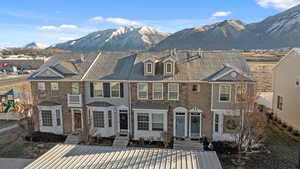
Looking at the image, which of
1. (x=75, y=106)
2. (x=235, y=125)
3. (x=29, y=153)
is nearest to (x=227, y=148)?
(x=235, y=125)

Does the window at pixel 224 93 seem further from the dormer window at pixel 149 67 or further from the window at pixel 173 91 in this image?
the dormer window at pixel 149 67

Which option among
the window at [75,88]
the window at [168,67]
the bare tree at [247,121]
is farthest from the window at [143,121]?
the bare tree at [247,121]

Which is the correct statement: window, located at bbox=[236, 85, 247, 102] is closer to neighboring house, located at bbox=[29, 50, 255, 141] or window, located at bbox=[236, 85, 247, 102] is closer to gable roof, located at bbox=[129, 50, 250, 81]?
neighboring house, located at bbox=[29, 50, 255, 141]

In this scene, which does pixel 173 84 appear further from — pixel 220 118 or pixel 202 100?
pixel 220 118

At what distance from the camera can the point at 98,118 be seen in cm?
1816

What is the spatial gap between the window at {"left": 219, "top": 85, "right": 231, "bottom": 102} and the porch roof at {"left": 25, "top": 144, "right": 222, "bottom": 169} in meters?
6.35

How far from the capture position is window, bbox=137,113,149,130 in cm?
1762

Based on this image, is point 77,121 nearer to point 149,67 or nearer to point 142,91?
point 142,91

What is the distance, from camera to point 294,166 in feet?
44.8

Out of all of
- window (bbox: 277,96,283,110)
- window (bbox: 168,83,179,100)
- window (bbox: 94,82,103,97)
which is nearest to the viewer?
window (bbox: 168,83,179,100)

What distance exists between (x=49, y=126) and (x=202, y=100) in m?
14.2

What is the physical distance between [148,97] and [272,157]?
10.5 metres

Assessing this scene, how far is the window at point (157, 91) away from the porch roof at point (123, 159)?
20.8 feet

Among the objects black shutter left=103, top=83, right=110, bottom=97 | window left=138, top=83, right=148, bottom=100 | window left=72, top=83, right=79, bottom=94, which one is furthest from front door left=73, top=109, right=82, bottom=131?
window left=138, top=83, right=148, bottom=100
